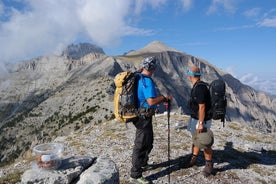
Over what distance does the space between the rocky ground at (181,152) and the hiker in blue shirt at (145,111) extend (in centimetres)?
176

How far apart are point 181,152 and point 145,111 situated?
23.8ft

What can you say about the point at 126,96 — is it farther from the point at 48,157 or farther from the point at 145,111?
the point at 48,157

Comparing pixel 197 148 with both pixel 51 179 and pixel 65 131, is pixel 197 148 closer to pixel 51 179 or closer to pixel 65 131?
pixel 51 179

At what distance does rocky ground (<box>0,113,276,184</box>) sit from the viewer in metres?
14.7

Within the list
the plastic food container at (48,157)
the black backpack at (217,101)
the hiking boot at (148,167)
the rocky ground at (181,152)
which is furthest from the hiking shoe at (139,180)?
the black backpack at (217,101)

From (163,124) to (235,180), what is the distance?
11213 mm

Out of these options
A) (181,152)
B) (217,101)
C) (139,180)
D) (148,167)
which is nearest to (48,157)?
(139,180)

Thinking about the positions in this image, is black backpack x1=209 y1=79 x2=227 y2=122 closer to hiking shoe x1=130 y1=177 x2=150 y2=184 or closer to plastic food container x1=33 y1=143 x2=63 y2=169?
hiking shoe x1=130 y1=177 x2=150 y2=184

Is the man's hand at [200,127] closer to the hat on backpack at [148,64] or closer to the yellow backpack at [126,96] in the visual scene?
the yellow backpack at [126,96]

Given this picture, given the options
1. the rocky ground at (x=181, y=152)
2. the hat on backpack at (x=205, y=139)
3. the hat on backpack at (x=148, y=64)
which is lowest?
the rocky ground at (x=181, y=152)

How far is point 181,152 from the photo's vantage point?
1812 centimetres

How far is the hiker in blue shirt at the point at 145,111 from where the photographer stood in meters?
11.6

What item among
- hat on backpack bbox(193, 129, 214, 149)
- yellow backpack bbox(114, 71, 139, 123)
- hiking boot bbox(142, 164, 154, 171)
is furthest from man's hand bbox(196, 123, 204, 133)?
hiking boot bbox(142, 164, 154, 171)

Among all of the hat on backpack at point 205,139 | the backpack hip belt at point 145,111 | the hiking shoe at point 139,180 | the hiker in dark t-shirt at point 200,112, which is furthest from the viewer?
the hat on backpack at point 205,139
